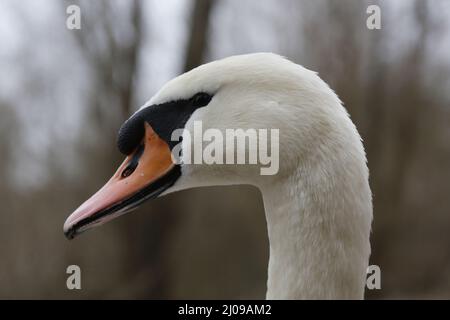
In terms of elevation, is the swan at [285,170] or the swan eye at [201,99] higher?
the swan eye at [201,99]

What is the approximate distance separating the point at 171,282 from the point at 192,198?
471 millimetres

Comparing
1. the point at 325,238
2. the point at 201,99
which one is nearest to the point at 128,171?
the point at 201,99

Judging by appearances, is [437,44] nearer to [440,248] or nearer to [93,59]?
[440,248]

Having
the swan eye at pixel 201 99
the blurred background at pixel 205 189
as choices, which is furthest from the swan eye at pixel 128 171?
the blurred background at pixel 205 189

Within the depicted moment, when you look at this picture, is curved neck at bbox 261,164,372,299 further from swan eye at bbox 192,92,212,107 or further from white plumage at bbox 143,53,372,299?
swan eye at bbox 192,92,212,107

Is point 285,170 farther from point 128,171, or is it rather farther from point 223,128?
point 128,171

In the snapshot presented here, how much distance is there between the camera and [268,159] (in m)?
0.55

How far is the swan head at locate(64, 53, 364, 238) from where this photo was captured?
54 cm

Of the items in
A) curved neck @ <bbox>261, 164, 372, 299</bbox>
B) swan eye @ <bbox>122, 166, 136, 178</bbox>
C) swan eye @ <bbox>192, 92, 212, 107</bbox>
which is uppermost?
swan eye @ <bbox>192, 92, 212, 107</bbox>

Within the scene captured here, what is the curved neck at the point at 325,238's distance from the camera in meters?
0.52

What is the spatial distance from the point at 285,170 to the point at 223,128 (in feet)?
0.28

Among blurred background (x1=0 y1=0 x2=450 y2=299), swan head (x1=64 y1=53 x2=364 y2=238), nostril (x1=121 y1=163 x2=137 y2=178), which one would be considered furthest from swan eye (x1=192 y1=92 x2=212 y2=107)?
blurred background (x1=0 y1=0 x2=450 y2=299)

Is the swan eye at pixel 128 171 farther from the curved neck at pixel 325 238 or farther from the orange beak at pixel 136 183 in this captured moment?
the curved neck at pixel 325 238

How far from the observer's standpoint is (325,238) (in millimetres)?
525
